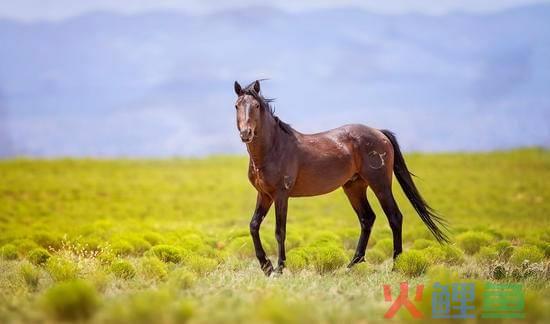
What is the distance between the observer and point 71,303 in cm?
614

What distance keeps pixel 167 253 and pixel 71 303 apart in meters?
4.98

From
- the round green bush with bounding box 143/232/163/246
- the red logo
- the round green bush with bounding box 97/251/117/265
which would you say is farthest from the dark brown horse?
the round green bush with bounding box 143/232/163/246

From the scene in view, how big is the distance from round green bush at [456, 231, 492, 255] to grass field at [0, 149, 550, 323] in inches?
1.0

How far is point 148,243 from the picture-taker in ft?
46.5

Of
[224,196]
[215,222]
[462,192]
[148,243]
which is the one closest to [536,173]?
[462,192]

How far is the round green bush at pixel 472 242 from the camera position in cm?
1414

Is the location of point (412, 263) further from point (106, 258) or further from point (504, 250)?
point (106, 258)

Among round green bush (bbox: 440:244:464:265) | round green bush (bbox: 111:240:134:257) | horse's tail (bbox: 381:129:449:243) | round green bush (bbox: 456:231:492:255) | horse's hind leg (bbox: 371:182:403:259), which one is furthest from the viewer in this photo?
round green bush (bbox: 456:231:492:255)

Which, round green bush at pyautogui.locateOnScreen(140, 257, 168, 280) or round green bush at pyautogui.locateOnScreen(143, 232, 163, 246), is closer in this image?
round green bush at pyautogui.locateOnScreen(140, 257, 168, 280)

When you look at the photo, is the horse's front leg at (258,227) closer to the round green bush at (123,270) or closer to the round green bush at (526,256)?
the round green bush at (123,270)

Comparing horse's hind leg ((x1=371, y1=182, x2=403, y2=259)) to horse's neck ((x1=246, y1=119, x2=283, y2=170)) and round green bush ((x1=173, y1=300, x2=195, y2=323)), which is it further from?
round green bush ((x1=173, y1=300, x2=195, y2=323))

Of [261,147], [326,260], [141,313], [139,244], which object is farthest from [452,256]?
[141,313]

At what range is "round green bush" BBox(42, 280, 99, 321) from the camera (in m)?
6.11

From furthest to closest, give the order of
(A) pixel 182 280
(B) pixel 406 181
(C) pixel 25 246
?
(C) pixel 25 246, (B) pixel 406 181, (A) pixel 182 280
